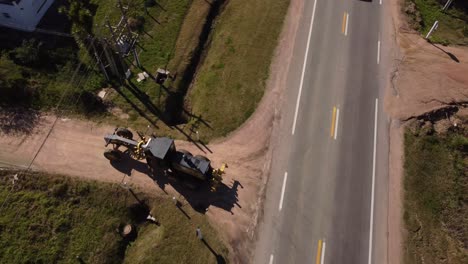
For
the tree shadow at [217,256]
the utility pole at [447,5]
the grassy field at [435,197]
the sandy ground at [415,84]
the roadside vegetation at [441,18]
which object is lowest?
the tree shadow at [217,256]

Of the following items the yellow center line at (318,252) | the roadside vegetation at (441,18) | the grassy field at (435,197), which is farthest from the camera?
the roadside vegetation at (441,18)

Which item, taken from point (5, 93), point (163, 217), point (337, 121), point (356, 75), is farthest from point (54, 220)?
point (356, 75)

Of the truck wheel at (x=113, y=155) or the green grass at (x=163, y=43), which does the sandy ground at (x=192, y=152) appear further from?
the green grass at (x=163, y=43)

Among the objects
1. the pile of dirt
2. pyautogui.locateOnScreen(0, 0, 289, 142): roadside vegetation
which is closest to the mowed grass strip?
pyautogui.locateOnScreen(0, 0, 289, 142): roadside vegetation

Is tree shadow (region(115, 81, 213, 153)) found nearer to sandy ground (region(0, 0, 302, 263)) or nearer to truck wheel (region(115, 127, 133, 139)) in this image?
sandy ground (region(0, 0, 302, 263))

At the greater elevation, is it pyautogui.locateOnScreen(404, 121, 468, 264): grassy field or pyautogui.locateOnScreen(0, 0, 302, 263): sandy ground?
pyautogui.locateOnScreen(404, 121, 468, 264): grassy field

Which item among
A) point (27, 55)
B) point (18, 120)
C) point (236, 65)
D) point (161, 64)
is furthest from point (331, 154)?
point (27, 55)

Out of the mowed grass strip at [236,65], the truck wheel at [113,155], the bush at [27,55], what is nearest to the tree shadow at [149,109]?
the mowed grass strip at [236,65]
